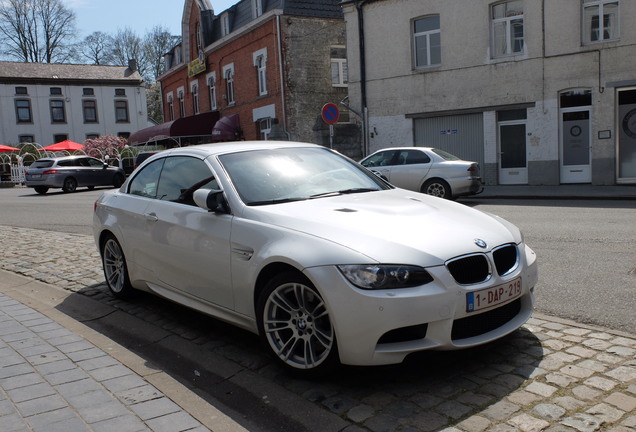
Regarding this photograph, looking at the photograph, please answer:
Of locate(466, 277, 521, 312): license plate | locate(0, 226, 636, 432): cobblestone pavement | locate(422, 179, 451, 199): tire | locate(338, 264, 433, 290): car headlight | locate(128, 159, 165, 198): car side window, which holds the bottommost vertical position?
locate(0, 226, 636, 432): cobblestone pavement

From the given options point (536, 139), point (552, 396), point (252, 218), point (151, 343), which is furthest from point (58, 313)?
point (536, 139)

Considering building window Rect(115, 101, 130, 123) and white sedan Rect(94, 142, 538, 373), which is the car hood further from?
building window Rect(115, 101, 130, 123)

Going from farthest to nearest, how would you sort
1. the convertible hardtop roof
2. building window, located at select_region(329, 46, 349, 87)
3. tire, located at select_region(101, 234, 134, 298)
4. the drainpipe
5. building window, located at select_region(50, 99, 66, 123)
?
building window, located at select_region(50, 99, 66, 123) < building window, located at select_region(329, 46, 349, 87) < the drainpipe < tire, located at select_region(101, 234, 134, 298) < the convertible hardtop roof

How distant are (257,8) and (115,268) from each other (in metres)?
24.5

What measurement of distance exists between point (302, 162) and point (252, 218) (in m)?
1.02

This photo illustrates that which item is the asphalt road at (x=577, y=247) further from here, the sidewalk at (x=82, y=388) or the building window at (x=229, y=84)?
the building window at (x=229, y=84)

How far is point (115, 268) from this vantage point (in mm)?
6094

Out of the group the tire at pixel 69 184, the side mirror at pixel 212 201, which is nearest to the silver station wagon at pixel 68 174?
the tire at pixel 69 184

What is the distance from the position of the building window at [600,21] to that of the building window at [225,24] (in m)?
18.8

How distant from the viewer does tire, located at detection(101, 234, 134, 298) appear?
586cm

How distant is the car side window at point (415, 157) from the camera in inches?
591

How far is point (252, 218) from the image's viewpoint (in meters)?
4.14

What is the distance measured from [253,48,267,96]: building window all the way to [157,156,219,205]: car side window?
23537 mm

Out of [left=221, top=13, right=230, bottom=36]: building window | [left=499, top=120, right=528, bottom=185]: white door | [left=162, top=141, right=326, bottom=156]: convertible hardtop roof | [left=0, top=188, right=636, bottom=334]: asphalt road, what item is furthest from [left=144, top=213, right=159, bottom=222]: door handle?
[left=221, top=13, right=230, bottom=36]: building window
